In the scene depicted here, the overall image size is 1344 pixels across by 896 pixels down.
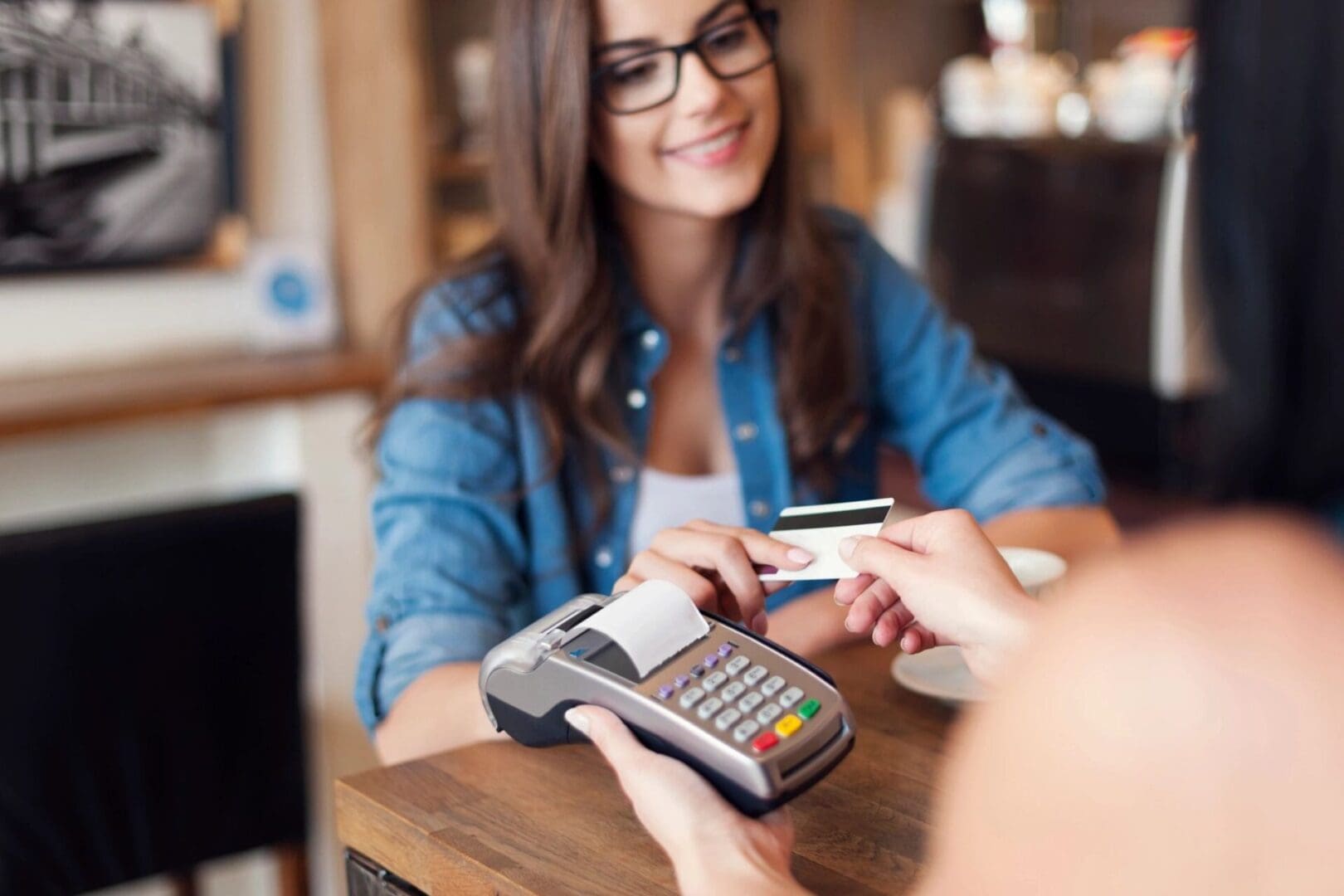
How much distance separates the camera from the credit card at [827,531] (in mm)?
826

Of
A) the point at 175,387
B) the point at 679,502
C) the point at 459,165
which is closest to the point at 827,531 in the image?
the point at 679,502

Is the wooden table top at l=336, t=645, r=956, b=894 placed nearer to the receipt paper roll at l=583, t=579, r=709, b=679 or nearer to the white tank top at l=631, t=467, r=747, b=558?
the receipt paper roll at l=583, t=579, r=709, b=679

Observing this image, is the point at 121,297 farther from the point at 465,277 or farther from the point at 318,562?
the point at 465,277

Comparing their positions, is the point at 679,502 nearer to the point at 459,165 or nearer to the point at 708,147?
the point at 708,147

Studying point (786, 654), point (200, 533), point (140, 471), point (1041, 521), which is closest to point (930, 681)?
point (786, 654)

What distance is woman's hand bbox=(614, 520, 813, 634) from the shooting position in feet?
2.76

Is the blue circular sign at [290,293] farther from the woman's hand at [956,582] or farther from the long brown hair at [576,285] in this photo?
the woman's hand at [956,582]

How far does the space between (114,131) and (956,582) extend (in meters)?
A: 1.90

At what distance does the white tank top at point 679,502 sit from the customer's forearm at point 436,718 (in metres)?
0.33

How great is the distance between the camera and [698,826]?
2.15ft

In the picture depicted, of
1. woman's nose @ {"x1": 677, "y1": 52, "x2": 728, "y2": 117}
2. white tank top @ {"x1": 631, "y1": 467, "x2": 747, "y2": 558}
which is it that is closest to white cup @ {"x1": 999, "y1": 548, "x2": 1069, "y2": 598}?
white tank top @ {"x1": 631, "y1": 467, "x2": 747, "y2": 558}

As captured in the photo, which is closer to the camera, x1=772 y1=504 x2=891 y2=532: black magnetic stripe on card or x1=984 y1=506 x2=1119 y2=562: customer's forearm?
x1=772 y1=504 x2=891 y2=532: black magnetic stripe on card

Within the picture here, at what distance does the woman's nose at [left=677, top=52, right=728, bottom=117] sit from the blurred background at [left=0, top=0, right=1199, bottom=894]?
23cm

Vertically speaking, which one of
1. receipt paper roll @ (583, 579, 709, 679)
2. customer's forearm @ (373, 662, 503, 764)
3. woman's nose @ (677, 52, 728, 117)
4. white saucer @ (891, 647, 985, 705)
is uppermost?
woman's nose @ (677, 52, 728, 117)
